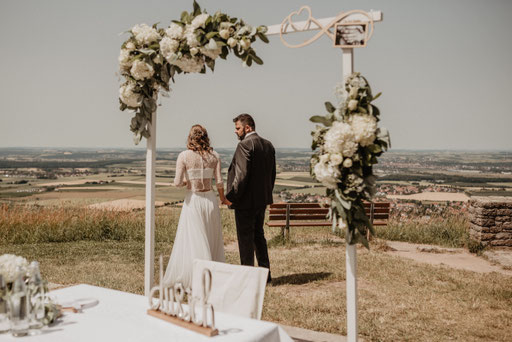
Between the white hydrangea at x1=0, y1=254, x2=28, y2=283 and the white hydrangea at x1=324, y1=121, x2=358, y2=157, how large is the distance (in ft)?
6.54

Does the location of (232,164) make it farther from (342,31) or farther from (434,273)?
(434,273)

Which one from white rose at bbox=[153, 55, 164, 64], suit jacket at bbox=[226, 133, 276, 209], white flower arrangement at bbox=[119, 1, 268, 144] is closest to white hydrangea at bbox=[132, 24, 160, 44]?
white flower arrangement at bbox=[119, 1, 268, 144]

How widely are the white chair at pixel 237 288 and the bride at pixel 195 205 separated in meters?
2.52

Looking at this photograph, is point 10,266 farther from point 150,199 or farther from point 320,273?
point 320,273

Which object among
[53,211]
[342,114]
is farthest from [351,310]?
[53,211]

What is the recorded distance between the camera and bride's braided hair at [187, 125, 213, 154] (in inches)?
230

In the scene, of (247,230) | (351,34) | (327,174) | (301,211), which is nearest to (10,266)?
(327,174)

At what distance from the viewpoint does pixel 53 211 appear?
11.0 metres

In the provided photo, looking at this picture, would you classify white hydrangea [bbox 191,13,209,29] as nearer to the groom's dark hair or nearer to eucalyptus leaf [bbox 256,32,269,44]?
eucalyptus leaf [bbox 256,32,269,44]

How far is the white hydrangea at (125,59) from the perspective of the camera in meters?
4.56

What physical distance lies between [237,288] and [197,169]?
2.75 m

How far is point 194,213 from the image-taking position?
5.94m

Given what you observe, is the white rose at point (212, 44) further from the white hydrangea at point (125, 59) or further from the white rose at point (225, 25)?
the white hydrangea at point (125, 59)

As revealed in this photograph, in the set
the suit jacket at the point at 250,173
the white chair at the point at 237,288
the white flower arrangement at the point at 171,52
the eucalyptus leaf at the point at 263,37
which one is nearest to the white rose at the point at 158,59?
the white flower arrangement at the point at 171,52
